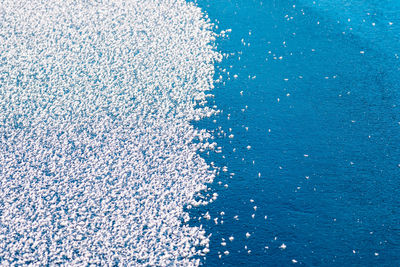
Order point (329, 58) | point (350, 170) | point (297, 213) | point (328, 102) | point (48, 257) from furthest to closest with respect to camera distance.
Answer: point (329, 58) < point (328, 102) < point (350, 170) < point (297, 213) < point (48, 257)

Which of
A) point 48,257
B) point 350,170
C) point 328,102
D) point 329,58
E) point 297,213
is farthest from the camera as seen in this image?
point 329,58

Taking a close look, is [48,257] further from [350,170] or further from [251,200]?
[350,170]

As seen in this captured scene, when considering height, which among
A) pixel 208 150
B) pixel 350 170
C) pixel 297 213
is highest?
pixel 208 150

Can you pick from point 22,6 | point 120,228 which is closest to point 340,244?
point 120,228
